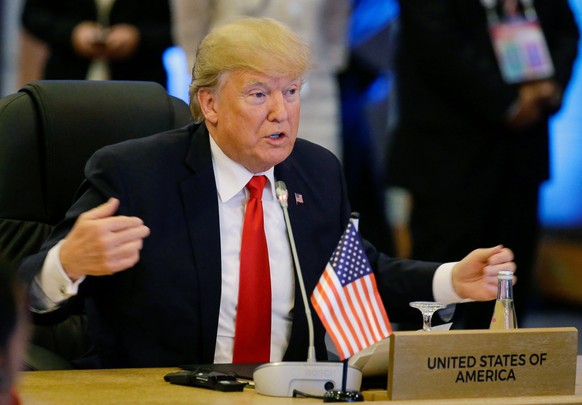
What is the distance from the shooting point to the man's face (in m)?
3.20

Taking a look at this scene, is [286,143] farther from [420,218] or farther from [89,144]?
[420,218]

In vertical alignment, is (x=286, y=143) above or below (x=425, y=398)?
above

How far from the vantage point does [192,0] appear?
573 cm

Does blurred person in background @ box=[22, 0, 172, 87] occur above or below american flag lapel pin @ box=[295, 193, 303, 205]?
above

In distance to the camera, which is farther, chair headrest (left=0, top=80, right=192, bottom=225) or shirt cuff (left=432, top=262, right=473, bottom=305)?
chair headrest (left=0, top=80, right=192, bottom=225)

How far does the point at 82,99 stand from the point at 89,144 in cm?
13

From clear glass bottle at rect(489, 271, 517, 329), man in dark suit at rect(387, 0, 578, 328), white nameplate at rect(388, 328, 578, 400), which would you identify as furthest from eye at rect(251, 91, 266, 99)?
man in dark suit at rect(387, 0, 578, 328)

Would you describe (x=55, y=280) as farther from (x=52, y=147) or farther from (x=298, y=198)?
(x=298, y=198)

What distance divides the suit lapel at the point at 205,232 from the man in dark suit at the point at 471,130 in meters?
2.57

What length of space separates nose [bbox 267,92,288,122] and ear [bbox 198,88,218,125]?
0.18 meters

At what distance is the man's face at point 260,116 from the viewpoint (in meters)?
3.20

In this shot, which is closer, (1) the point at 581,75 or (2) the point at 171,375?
(2) the point at 171,375

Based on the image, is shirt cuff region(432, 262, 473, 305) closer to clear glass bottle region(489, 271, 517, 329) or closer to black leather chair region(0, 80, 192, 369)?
clear glass bottle region(489, 271, 517, 329)

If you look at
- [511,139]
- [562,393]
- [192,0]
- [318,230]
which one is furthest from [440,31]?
[562,393]
